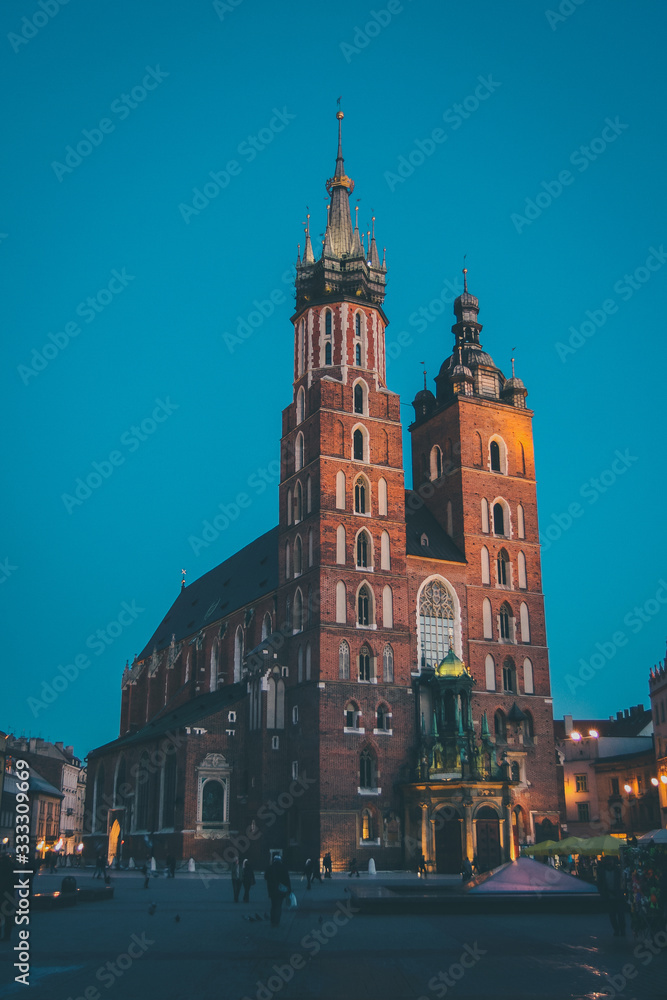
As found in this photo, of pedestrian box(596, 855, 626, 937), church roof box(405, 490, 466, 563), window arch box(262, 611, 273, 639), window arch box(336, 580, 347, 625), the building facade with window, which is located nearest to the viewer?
pedestrian box(596, 855, 626, 937)

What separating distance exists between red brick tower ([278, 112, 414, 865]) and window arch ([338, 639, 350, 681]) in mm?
53

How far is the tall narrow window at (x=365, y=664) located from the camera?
51.2m

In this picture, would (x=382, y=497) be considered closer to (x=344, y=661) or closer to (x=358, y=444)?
(x=358, y=444)

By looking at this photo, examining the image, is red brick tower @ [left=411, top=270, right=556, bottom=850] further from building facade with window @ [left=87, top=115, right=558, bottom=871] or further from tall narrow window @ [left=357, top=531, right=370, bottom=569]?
tall narrow window @ [left=357, top=531, right=370, bottom=569]

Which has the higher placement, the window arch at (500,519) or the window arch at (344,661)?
the window arch at (500,519)

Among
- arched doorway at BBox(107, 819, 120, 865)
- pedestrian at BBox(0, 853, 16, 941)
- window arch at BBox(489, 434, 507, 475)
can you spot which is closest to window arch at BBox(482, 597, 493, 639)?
window arch at BBox(489, 434, 507, 475)

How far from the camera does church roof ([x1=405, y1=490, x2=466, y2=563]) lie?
5606 cm

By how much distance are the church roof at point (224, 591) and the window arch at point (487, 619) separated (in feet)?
41.6

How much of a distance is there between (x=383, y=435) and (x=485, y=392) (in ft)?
32.3

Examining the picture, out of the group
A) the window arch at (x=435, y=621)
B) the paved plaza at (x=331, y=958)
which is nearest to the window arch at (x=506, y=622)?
the window arch at (x=435, y=621)

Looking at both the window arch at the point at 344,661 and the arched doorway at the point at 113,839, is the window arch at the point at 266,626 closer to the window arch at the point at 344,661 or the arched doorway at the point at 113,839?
the window arch at the point at 344,661

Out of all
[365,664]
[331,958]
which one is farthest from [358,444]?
[331,958]

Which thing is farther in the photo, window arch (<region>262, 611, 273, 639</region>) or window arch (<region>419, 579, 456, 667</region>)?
window arch (<region>262, 611, 273, 639</region>)

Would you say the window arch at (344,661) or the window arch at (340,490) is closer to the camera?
the window arch at (344,661)
